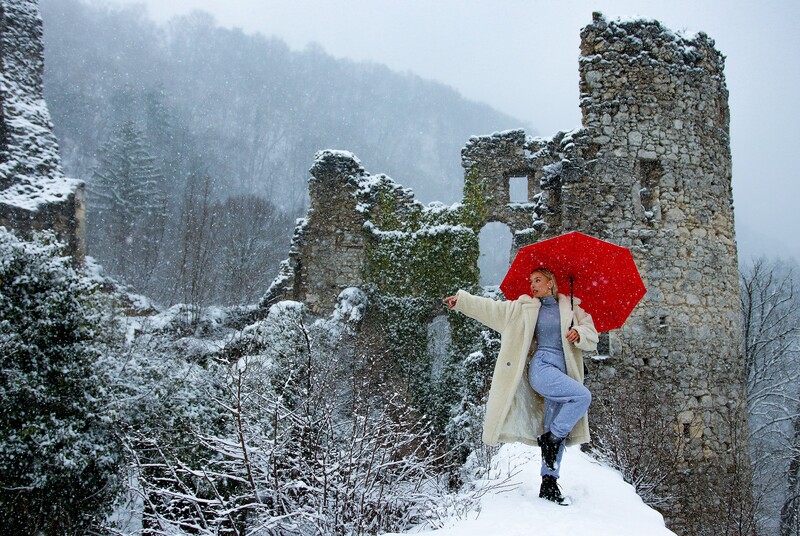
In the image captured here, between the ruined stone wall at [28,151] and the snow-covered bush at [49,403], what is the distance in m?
7.78

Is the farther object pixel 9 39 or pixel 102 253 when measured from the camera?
pixel 102 253

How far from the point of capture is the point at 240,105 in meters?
51.0

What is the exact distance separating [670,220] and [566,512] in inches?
234

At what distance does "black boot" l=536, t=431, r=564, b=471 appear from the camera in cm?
359

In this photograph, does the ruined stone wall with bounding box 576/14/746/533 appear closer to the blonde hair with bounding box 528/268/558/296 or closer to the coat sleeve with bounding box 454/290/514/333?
the blonde hair with bounding box 528/268/558/296

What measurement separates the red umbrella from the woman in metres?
0.14

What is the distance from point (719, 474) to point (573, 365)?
17.6 ft

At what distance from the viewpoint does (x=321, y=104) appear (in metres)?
58.1

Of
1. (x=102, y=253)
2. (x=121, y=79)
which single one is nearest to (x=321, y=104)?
(x=121, y=79)

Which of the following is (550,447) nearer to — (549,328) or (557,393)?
(557,393)

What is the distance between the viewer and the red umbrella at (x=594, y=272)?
395cm

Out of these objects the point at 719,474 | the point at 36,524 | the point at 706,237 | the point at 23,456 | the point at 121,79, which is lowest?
the point at 719,474

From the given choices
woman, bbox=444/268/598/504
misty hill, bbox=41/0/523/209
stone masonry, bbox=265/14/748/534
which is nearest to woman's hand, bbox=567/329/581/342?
woman, bbox=444/268/598/504

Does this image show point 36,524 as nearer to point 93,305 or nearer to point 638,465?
point 93,305
